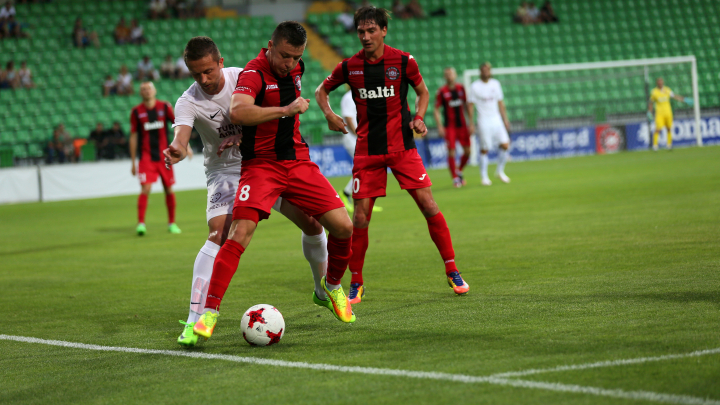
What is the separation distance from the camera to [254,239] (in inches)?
437

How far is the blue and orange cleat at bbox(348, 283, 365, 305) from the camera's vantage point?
245 inches

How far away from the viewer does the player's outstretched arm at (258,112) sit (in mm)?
4891

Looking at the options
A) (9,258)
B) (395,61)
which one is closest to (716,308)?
(395,61)

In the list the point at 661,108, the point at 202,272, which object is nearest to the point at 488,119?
the point at 661,108

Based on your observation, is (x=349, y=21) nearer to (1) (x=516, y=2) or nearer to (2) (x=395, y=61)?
(1) (x=516, y=2)

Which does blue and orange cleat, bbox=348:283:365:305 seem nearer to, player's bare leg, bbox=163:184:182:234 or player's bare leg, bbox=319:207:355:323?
player's bare leg, bbox=319:207:355:323

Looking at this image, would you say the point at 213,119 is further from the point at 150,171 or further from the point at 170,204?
the point at 150,171

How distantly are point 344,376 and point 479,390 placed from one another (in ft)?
2.43

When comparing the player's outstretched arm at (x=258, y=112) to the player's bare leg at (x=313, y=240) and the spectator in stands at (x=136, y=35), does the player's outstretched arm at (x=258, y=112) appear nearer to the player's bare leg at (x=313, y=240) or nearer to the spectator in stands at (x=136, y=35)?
the player's bare leg at (x=313, y=240)

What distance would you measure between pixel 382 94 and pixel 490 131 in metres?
11.4

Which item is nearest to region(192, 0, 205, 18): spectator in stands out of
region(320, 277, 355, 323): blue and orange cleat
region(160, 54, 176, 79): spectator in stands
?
region(160, 54, 176, 79): spectator in stands

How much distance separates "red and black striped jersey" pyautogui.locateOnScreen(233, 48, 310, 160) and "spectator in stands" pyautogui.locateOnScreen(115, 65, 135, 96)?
22.5m

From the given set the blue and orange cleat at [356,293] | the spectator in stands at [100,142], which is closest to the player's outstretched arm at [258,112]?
the blue and orange cleat at [356,293]

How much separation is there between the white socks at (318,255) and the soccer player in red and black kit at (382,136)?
0.54m
